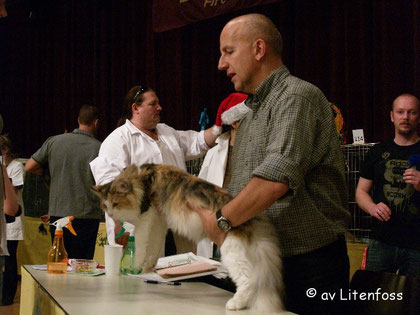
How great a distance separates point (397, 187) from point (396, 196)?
0.05 metres

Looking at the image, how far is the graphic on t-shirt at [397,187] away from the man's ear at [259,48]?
1.64m

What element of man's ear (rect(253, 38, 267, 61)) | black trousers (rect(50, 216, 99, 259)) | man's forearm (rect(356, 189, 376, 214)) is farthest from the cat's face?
black trousers (rect(50, 216, 99, 259))

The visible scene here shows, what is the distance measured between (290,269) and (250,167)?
1.10 feet

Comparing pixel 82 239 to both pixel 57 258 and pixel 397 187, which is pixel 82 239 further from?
pixel 397 187

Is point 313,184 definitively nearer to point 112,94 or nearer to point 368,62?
point 368,62

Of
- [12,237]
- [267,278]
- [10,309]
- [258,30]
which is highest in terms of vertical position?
[258,30]

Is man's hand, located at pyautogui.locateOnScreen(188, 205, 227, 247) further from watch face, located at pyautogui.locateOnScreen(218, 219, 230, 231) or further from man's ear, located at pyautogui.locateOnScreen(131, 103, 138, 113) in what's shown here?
man's ear, located at pyautogui.locateOnScreen(131, 103, 138, 113)

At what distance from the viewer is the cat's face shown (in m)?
1.85

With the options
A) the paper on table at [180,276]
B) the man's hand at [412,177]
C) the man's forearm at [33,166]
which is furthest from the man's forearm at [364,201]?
the man's forearm at [33,166]

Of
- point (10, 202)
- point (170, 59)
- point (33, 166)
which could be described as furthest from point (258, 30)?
point (170, 59)

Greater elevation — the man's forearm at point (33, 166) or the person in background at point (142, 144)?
the person in background at point (142, 144)

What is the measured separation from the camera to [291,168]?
1.46m

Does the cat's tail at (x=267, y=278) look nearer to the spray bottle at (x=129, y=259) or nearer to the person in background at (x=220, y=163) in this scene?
Answer: the spray bottle at (x=129, y=259)

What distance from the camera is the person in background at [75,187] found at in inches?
153
